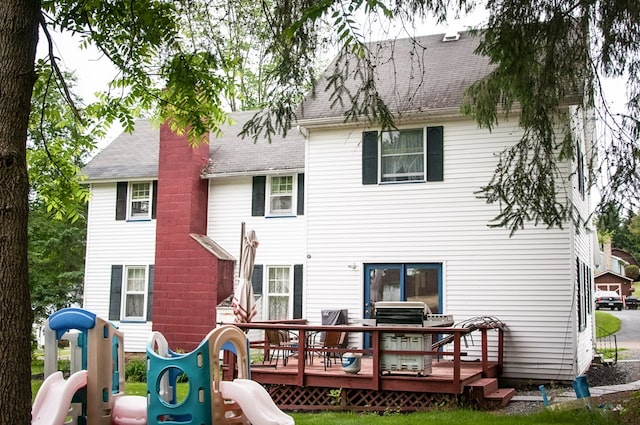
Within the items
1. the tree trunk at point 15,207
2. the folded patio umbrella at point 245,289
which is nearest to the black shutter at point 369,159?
the folded patio umbrella at point 245,289

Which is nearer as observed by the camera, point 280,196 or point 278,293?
point 278,293

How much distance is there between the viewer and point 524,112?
830 centimetres

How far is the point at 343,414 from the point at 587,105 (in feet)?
17.2

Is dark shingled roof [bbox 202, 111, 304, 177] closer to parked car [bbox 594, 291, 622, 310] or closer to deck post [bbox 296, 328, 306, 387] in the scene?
deck post [bbox 296, 328, 306, 387]

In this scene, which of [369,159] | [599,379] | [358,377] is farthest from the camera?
[369,159]

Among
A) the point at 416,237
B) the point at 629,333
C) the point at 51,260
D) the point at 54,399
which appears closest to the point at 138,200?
the point at 51,260

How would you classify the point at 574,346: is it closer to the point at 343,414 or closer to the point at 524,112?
the point at 343,414

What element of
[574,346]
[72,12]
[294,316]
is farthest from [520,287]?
[72,12]

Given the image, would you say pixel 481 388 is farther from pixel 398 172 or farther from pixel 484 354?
pixel 398 172

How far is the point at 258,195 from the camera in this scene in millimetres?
18328

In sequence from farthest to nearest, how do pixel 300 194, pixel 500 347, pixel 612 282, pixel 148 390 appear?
pixel 612 282
pixel 300 194
pixel 500 347
pixel 148 390

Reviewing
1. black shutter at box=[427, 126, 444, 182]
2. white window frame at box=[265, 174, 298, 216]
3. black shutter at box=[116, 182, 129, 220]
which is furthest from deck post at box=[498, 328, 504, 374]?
black shutter at box=[116, 182, 129, 220]

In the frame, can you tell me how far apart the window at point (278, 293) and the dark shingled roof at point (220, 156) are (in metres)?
2.65

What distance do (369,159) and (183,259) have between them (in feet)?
20.5
